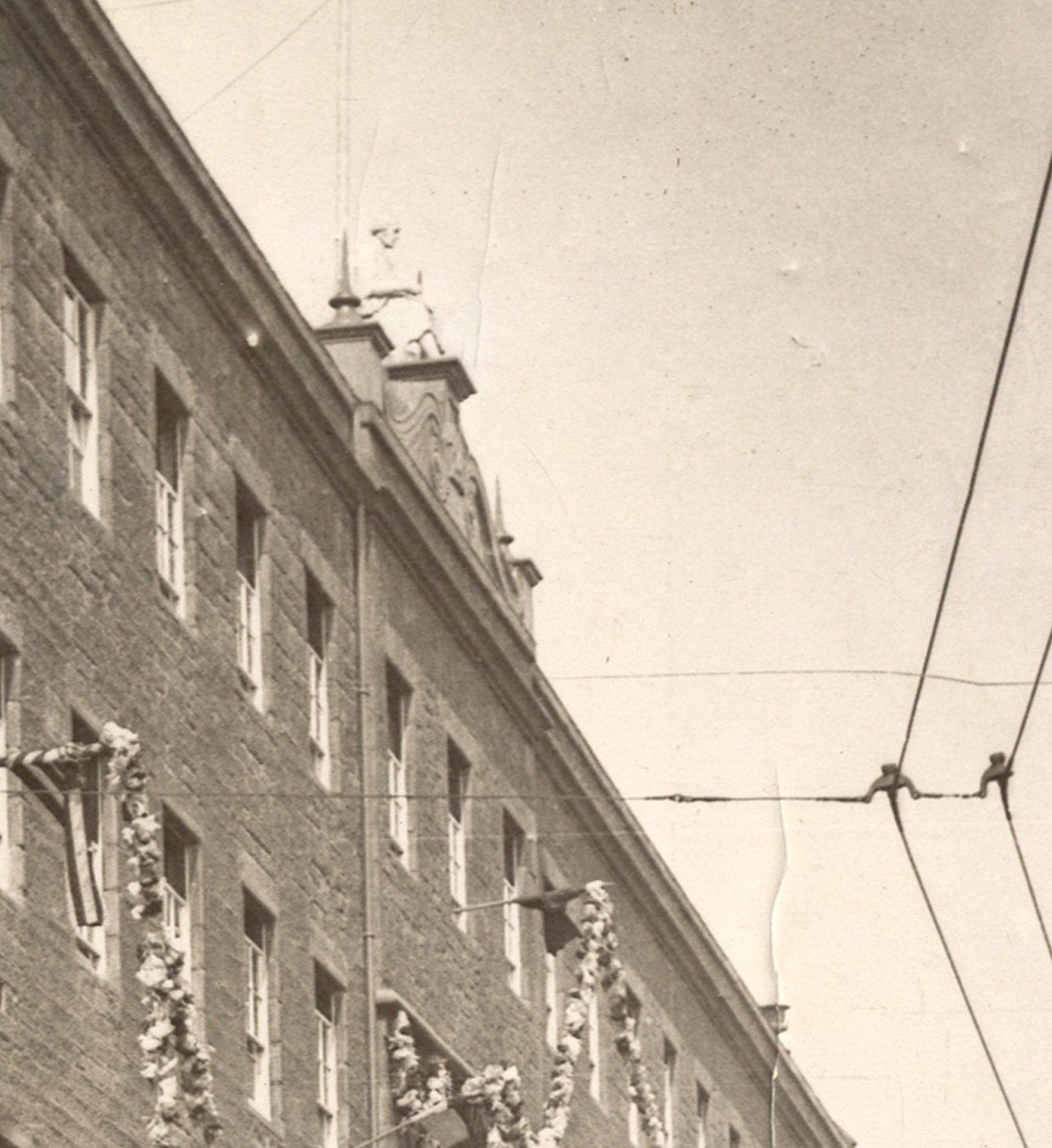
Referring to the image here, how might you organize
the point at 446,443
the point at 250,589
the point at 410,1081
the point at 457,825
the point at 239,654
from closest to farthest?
the point at 239,654 → the point at 250,589 → the point at 410,1081 → the point at 457,825 → the point at 446,443

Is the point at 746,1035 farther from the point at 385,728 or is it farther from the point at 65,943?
the point at 65,943

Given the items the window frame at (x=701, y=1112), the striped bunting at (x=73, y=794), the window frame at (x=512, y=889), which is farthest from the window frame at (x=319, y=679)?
the window frame at (x=701, y=1112)

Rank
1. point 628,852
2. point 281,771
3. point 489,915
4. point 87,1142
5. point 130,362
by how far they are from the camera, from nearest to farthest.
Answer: point 87,1142 < point 130,362 < point 281,771 < point 489,915 < point 628,852

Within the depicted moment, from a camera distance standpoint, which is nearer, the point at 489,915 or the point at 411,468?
the point at 411,468

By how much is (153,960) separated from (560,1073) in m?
13.1

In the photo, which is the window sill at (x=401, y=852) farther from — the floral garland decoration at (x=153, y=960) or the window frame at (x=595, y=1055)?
the floral garland decoration at (x=153, y=960)

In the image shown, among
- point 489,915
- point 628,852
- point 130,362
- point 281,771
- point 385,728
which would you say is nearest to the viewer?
point 130,362

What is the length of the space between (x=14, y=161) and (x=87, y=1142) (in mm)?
6495

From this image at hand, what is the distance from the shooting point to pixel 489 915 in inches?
1460

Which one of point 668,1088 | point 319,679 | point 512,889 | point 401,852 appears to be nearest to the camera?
point 319,679

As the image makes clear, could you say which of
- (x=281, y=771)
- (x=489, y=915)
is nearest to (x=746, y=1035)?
(x=489, y=915)

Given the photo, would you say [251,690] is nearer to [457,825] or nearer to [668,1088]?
[457,825]

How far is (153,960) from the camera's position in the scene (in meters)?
25.4

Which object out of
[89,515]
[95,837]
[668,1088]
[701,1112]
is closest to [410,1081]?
[95,837]
